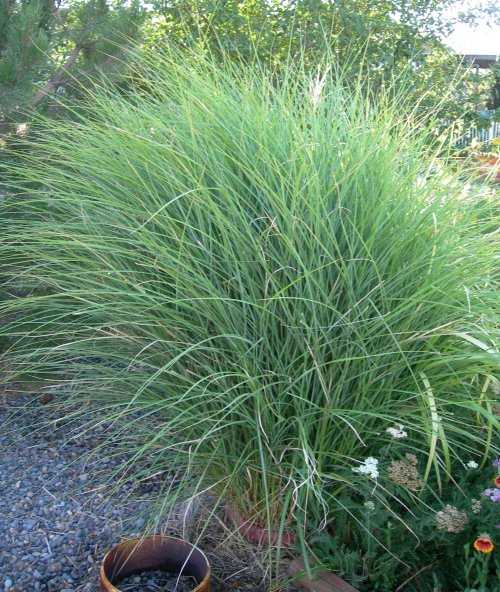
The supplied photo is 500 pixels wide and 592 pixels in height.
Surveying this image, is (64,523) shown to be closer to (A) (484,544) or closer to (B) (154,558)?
(B) (154,558)

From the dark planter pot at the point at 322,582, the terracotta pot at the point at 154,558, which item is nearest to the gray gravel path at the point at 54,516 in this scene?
the terracotta pot at the point at 154,558

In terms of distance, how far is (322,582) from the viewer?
73.3 inches

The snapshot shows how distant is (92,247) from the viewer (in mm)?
2154

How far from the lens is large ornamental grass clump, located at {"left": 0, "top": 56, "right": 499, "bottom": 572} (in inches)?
73.8

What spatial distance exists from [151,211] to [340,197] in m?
0.56

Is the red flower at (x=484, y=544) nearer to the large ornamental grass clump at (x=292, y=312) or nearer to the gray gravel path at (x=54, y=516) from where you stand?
the large ornamental grass clump at (x=292, y=312)

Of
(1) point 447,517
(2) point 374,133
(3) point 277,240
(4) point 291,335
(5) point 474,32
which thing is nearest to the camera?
(1) point 447,517

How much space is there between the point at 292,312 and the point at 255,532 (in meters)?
0.62

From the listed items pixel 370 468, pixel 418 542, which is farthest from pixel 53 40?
pixel 418 542

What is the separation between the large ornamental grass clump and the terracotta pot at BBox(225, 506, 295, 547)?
1.2 inches

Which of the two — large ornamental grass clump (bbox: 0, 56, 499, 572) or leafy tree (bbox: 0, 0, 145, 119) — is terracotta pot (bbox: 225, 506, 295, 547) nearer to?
large ornamental grass clump (bbox: 0, 56, 499, 572)

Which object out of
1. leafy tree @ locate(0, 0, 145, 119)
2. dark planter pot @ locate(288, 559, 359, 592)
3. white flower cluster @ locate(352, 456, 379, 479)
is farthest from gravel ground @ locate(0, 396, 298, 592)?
leafy tree @ locate(0, 0, 145, 119)

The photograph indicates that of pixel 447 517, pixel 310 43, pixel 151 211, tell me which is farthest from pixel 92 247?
pixel 310 43

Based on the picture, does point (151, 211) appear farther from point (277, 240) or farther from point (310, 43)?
point (310, 43)
